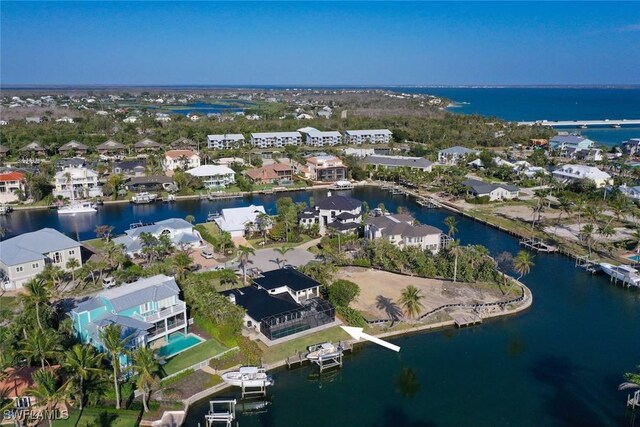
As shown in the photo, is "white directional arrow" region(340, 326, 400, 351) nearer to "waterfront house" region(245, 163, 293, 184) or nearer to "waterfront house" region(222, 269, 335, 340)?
"waterfront house" region(222, 269, 335, 340)

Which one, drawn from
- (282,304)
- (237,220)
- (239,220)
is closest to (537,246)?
(282,304)

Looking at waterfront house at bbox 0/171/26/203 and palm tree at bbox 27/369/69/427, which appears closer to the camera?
palm tree at bbox 27/369/69/427

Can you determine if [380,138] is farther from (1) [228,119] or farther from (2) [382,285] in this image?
(2) [382,285]

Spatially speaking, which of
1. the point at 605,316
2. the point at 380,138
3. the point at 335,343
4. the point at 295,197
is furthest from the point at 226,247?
the point at 380,138

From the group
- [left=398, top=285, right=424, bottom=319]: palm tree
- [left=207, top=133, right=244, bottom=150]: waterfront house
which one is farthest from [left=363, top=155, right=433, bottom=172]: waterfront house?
[left=398, top=285, right=424, bottom=319]: palm tree

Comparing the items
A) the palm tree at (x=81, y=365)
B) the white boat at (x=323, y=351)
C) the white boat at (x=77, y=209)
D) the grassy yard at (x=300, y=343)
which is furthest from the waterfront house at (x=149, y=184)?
the palm tree at (x=81, y=365)
